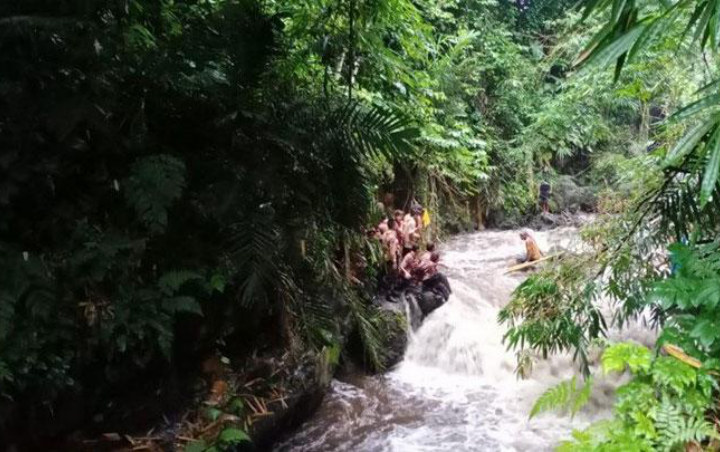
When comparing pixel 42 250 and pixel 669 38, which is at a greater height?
pixel 669 38

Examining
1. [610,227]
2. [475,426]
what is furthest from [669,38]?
[475,426]

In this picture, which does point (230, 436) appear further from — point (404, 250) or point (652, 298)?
point (404, 250)

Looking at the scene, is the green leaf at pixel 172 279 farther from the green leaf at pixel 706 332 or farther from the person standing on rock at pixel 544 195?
the person standing on rock at pixel 544 195

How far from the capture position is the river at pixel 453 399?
372 cm

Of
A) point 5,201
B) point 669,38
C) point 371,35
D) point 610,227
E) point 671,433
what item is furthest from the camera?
point 371,35

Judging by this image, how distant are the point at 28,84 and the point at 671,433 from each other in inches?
Result: 132

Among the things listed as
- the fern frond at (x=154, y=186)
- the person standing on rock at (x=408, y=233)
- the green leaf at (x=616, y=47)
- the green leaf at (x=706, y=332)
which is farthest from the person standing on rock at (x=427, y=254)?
the green leaf at (x=616, y=47)

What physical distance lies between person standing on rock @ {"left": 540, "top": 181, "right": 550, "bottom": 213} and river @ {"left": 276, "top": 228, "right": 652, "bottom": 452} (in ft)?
20.5

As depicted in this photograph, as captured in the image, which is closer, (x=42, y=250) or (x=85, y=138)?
(x=42, y=250)

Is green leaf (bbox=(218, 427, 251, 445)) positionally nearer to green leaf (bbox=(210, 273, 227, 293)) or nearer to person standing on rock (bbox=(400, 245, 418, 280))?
green leaf (bbox=(210, 273, 227, 293))

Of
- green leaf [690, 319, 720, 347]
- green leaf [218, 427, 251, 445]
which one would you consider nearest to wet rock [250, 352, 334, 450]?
green leaf [218, 427, 251, 445]

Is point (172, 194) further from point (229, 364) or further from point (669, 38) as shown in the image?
point (669, 38)

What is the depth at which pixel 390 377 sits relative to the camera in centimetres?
494

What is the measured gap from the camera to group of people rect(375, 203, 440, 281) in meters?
5.87
